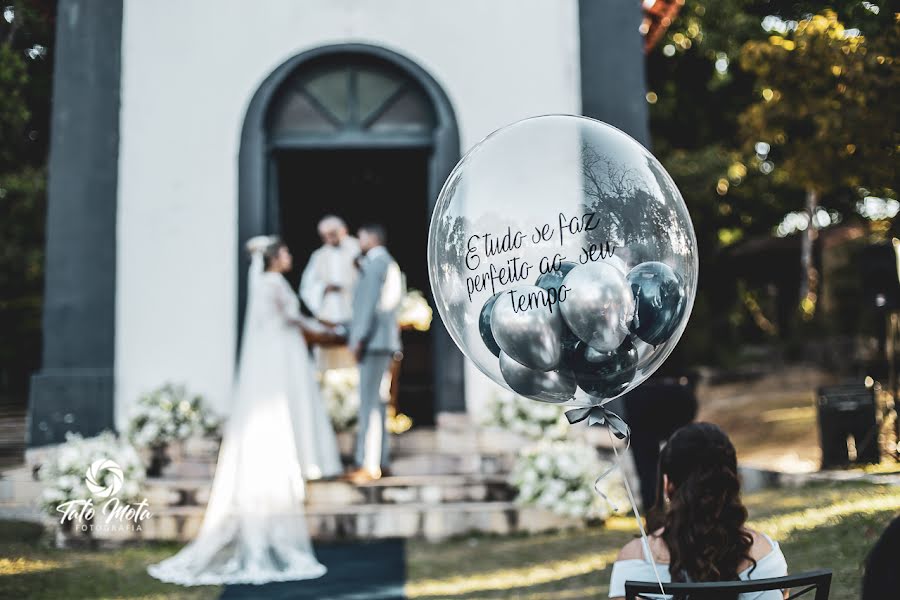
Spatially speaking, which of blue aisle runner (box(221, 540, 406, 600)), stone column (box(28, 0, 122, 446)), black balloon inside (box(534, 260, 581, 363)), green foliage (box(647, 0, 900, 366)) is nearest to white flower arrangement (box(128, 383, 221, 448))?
stone column (box(28, 0, 122, 446))

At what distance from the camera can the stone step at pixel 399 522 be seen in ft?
21.9

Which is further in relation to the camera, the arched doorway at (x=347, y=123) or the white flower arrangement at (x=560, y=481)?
the arched doorway at (x=347, y=123)

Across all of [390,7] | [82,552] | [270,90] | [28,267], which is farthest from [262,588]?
[28,267]

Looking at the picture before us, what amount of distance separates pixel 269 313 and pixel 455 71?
315 centimetres

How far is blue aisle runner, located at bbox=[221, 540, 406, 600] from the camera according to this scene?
5.15 meters

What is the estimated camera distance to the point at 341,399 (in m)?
7.80

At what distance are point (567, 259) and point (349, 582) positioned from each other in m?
3.51

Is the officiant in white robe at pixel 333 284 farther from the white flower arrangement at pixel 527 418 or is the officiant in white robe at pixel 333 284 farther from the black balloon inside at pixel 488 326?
the black balloon inside at pixel 488 326

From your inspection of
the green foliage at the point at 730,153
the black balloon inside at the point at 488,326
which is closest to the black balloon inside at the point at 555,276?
the black balloon inside at the point at 488,326

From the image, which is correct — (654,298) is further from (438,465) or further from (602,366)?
(438,465)

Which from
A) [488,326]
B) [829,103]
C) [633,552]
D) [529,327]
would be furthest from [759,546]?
[829,103]

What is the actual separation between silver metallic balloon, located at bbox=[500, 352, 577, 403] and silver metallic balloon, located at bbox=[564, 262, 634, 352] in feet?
0.58

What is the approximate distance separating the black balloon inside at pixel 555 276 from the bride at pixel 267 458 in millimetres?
3638
